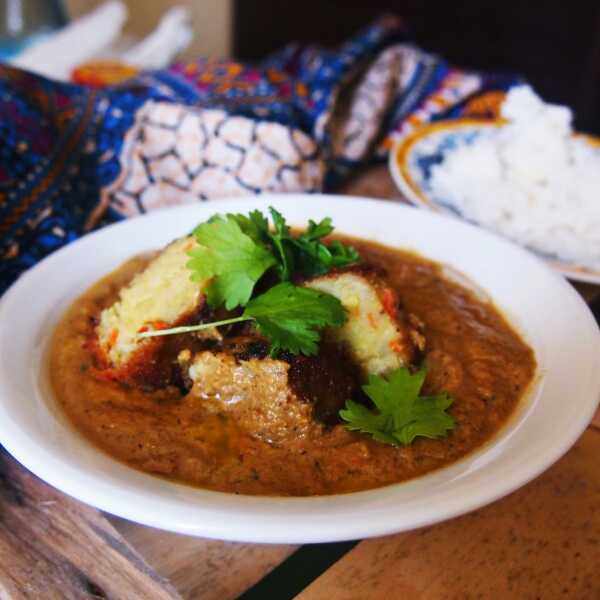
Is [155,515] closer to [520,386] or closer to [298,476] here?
[298,476]

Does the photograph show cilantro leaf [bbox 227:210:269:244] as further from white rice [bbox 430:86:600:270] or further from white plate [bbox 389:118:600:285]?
white rice [bbox 430:86:600:270]

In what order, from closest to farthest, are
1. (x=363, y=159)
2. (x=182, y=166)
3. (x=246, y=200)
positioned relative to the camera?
(x=246, y=200), (x=182, y=166), (x=363, y=159)

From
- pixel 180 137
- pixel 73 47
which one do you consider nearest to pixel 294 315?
pixel 180 137

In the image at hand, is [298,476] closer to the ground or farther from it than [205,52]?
farther from it

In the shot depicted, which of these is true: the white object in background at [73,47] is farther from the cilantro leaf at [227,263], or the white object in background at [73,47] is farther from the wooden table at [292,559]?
the wooden table at [292,559]

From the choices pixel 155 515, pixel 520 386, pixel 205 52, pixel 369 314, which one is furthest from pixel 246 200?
pixel 205 52

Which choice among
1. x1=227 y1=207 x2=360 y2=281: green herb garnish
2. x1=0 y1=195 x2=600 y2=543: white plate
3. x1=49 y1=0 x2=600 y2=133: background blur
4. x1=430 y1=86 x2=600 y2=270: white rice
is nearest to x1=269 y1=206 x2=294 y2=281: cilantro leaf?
x1=227 y1=207 x2=360 y2=281: green herb garnish
